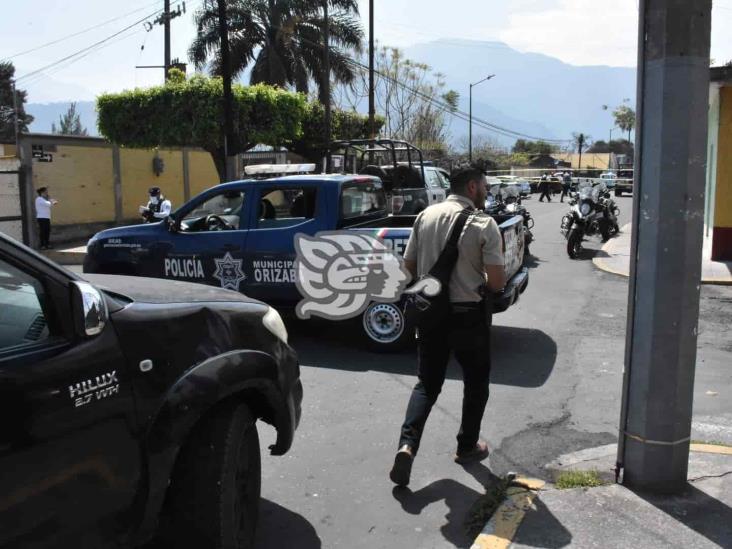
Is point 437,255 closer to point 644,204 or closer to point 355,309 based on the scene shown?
point 644,204

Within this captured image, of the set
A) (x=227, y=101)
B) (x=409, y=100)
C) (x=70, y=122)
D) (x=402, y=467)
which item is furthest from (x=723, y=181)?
(x=70, y=122)

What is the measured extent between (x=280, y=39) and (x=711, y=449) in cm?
2798

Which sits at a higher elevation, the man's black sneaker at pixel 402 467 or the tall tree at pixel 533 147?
the tall tree at pixel 533 147

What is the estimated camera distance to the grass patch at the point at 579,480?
3973mm

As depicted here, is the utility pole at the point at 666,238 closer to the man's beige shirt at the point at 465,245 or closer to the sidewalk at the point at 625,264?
the man's beige shirt at the point at 465,245

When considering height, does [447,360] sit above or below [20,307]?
below

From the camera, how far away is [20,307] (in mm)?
2473

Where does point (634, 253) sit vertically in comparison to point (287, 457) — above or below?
above

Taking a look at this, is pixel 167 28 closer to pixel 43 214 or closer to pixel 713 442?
pixel 43 214

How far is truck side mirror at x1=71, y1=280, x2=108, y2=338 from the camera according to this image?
237cm

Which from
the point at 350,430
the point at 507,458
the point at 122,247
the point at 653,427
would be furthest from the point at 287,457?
the point at 122,247

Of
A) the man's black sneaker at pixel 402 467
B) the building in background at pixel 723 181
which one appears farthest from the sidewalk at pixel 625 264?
the man's black sneaker at pixel 402 467

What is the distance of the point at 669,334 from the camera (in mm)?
3645

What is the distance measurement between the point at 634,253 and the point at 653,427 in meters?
0.91
